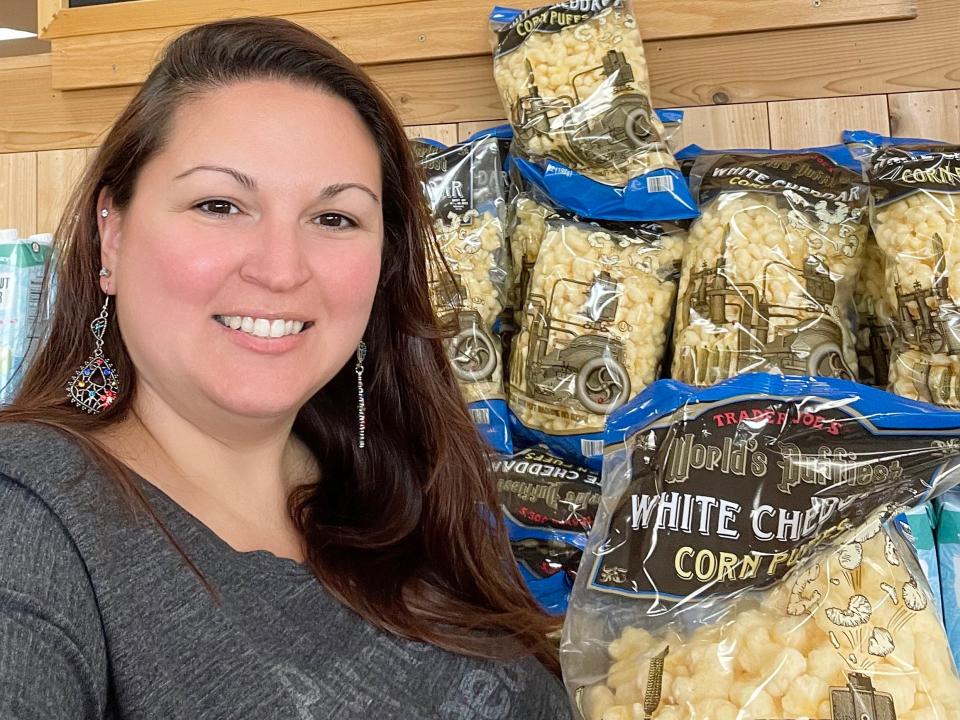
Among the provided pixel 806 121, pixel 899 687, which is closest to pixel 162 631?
pixel 899 687

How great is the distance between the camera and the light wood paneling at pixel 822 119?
5.43 ft

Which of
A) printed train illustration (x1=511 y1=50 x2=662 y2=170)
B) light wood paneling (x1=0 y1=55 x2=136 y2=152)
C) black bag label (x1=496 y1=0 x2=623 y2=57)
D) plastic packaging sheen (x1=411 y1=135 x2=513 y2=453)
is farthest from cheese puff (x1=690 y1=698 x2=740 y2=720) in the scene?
light wood paneling (x1=0 y1=55 x2=136 y2=152)

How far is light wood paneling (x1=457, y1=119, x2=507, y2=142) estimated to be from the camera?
1802 mm

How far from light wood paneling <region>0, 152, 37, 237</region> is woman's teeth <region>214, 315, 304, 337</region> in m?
1.42

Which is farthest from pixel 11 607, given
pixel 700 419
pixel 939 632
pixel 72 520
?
pixel 939 632

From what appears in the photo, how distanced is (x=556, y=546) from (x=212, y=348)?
0.66 metres

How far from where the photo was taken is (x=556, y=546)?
136 cm

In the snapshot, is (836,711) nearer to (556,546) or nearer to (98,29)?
(556,546)

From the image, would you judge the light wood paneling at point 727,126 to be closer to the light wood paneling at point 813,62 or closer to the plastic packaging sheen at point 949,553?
the light wood paneling at point 813,62

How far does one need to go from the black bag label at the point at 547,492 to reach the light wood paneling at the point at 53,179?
117 cm

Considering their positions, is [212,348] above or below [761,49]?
below

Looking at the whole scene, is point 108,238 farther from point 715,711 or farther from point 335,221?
point 715,711

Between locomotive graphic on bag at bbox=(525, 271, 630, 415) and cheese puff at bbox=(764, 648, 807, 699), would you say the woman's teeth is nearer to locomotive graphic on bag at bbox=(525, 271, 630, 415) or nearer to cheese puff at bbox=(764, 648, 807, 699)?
cheese puff at bbox=(764, 648, 807, 699)

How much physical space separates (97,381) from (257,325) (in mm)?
188
